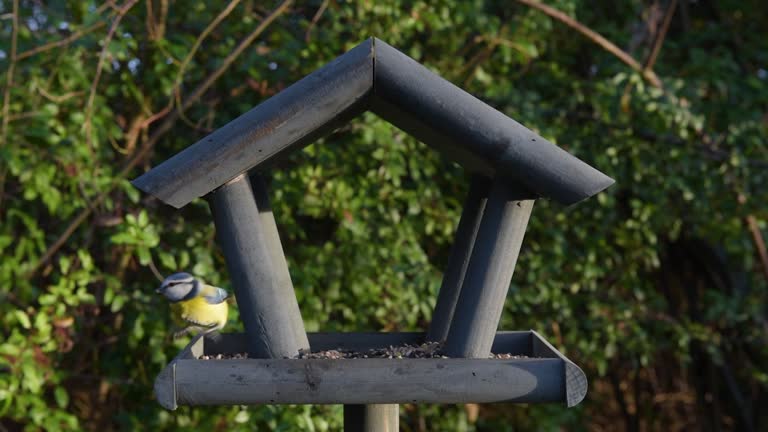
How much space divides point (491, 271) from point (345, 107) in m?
0.51

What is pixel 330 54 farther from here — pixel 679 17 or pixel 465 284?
pixel 679 17

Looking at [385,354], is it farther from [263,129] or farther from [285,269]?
[263,129]

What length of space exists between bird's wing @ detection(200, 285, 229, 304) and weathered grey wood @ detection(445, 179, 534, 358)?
79cm

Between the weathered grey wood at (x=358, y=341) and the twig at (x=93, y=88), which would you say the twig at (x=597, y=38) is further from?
the weathered grey wood at (x=358, y=341)

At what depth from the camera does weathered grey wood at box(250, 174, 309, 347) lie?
2.18 metres

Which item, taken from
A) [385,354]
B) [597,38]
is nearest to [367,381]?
[385,354]

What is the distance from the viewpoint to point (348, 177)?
387 centimetres

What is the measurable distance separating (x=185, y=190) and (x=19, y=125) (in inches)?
70.6

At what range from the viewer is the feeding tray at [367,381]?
1.95 m

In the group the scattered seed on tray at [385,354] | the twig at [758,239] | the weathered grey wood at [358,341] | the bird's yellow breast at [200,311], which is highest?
the twig at [758,239]

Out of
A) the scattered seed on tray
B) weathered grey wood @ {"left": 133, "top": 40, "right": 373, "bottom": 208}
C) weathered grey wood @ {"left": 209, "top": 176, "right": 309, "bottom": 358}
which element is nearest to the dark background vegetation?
the scattered seed on tray

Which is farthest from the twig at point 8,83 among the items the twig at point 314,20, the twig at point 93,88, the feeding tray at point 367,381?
the feeding tray at point 367,381

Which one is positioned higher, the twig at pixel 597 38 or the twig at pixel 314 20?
the twig at pixel 597 38

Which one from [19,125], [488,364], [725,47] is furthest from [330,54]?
[725,47]
